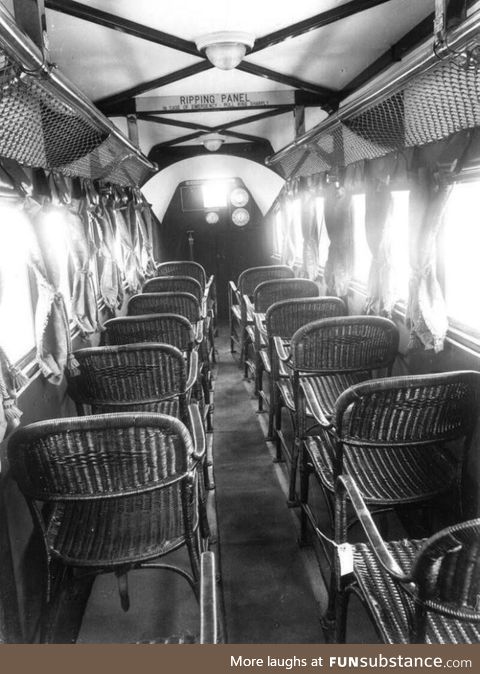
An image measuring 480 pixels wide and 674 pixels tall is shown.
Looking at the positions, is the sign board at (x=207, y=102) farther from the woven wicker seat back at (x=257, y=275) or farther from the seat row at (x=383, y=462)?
the seat row at (x=383, y=462)

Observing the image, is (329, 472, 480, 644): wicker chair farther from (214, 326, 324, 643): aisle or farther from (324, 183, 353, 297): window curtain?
(324, 183, 353, 297): window curtain

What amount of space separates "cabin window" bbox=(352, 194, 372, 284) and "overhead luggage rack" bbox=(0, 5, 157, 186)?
2039 millimetres

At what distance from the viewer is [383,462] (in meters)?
2.39

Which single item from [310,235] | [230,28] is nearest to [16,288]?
[230,28]

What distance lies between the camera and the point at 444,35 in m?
1.80

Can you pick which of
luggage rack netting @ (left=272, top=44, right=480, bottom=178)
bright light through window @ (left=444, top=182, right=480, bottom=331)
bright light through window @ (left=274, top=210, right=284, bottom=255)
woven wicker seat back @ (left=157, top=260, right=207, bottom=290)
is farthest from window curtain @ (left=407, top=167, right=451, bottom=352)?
bright light through window @ (left=274, top=210, right=284, bottom=255)

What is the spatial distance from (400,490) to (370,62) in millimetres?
3279

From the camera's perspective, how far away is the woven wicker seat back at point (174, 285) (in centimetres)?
538

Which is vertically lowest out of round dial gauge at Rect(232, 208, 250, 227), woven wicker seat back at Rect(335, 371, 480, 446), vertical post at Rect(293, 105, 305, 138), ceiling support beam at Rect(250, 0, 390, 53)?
woven wicker seat back at Rect(335, 371, 480, 446)

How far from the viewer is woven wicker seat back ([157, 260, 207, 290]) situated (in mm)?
6848

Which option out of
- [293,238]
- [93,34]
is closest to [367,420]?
[93,34]

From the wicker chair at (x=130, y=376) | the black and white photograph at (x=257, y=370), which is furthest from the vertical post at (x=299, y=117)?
the wicker chair at (x=130, y=376)

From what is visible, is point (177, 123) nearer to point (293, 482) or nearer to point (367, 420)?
point (293, 482)

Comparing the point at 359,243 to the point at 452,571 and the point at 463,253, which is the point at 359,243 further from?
the point at 452,571
